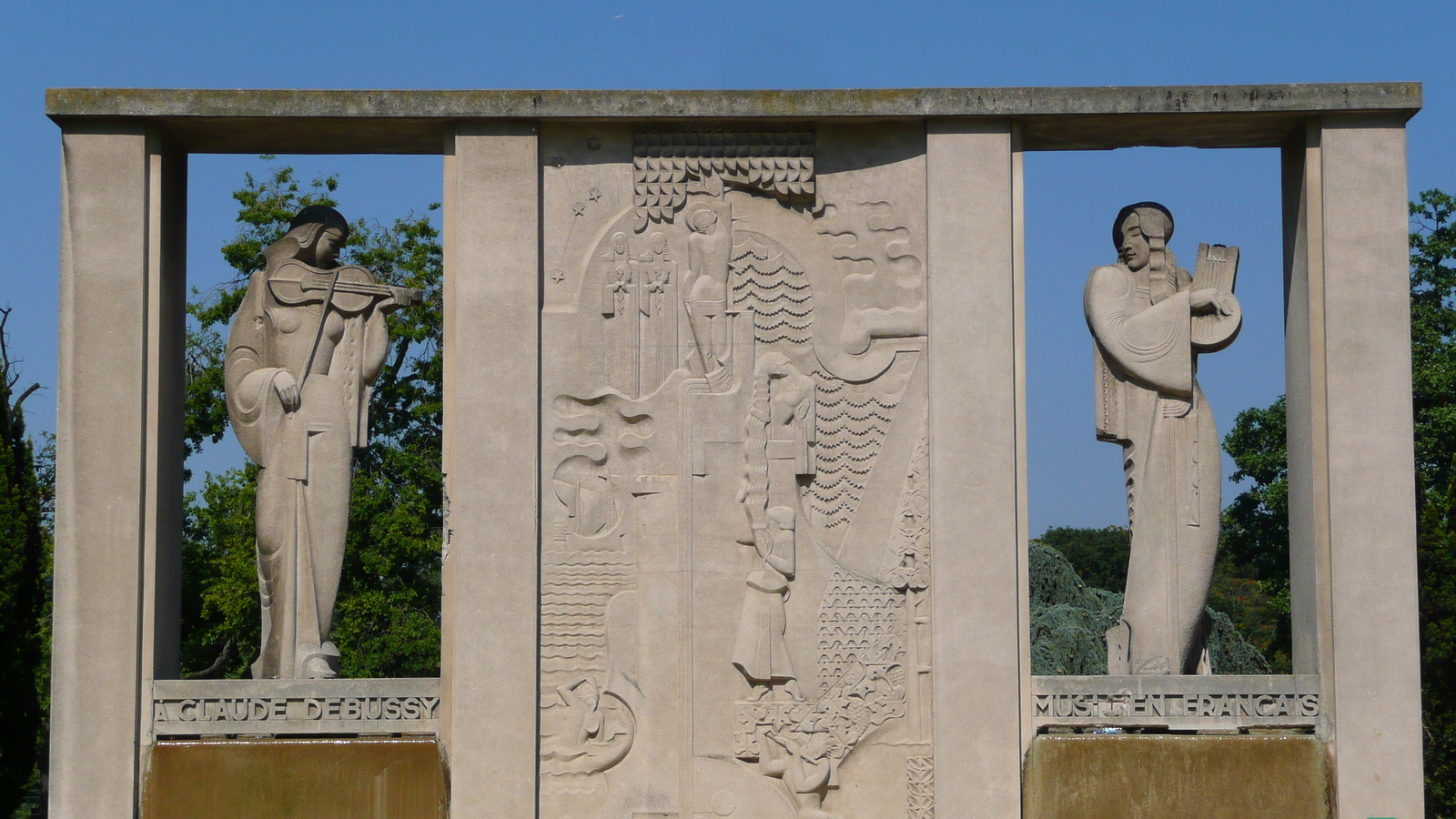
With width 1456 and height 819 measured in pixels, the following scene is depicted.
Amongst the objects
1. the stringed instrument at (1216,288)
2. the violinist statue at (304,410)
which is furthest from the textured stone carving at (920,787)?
the violinist statue at (304,410)

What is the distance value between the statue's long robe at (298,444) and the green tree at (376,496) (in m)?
12.7

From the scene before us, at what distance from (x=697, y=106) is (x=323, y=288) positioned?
3.23 metres

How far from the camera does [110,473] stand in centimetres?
1177

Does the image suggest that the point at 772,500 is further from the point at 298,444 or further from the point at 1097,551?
the point at 1097,551

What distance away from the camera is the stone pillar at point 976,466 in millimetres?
11812

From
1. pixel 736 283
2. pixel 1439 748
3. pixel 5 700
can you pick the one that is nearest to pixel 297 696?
pixel 736 283

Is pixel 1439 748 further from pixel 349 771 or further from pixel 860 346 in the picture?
pixel 349 771

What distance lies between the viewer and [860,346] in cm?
Result: 1239

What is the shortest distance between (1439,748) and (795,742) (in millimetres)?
12055

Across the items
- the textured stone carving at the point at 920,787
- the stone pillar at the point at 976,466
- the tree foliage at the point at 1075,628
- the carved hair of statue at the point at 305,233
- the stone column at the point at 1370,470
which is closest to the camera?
the stone column at the point at 1370,470

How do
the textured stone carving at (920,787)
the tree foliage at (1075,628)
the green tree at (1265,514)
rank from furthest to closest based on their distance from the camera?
the green tree at (1265,514)
the tree foliage at (1075,628)
the textured stone carving at (920,787)

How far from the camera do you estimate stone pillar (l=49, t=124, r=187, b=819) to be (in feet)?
38.0

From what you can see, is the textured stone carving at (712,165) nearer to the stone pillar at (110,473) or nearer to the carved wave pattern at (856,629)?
the carved wave pattern at (856,629)

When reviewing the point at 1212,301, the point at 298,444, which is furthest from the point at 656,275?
the point at 1212,301
